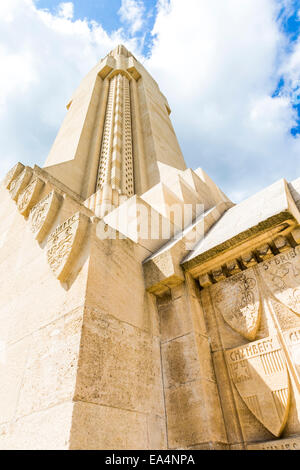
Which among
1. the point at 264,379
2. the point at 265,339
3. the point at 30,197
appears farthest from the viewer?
the point at 30,197

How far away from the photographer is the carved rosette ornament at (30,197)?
3.99m

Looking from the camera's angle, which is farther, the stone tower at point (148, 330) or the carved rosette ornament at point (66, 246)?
the carved rosette ornament at point (66, 246)

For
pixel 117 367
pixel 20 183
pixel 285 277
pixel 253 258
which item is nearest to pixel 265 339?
pixel 285 277

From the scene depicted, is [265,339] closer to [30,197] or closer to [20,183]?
[30,197]

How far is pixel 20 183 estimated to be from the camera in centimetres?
440

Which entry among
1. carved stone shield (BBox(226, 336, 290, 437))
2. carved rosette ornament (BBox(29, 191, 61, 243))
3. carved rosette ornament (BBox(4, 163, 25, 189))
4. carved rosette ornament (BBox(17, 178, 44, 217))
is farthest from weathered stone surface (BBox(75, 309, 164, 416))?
carved rosette ornament (BBox(4, 163, 25, 189))

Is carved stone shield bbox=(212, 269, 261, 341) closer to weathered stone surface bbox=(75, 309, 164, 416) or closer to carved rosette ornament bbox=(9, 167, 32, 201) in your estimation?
weathered stone surface bbox=(75, 309, 164, 416)

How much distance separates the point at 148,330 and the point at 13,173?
3.59 m

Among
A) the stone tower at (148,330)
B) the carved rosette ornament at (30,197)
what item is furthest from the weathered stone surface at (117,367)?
the carved rosette ornament at (30,197)

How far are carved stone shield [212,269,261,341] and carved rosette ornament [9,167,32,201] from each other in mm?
3204

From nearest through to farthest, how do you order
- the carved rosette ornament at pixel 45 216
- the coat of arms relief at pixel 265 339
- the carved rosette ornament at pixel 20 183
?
1. the coat of arms relief at pixel 265 339
2. the carved rosette ornament at pixel 45 216
3. the carved rosette ornament at pixel 20 183

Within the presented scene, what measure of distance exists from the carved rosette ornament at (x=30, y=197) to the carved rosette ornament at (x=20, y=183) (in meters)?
0.23

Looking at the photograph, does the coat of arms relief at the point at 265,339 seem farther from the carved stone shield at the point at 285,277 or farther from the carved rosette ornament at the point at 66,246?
the carved rosette ornament at the point at 66,246

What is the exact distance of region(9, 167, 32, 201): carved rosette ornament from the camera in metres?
4.35
